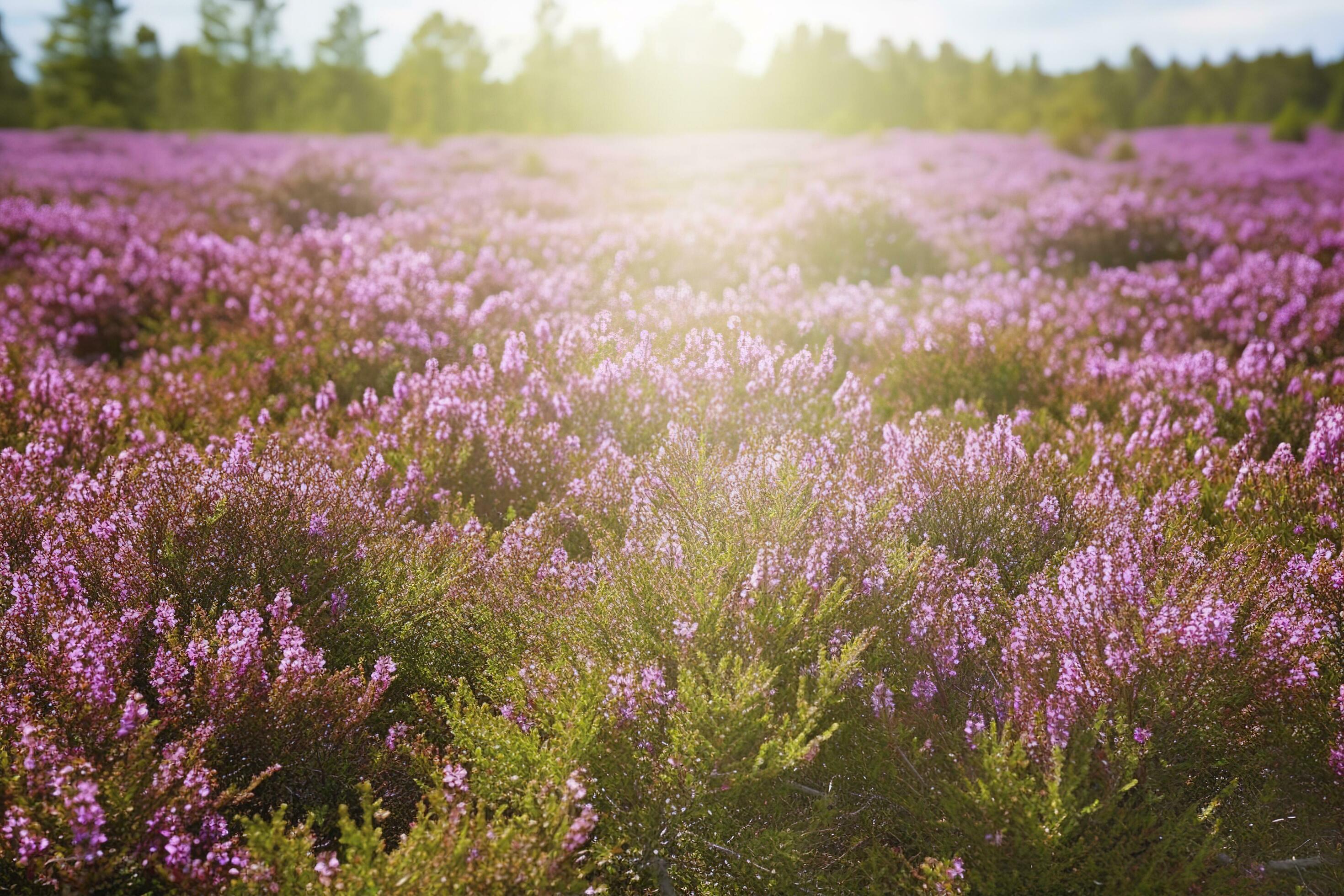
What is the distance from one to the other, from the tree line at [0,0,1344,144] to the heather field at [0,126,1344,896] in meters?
23.5

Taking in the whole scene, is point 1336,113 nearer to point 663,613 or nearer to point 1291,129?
point 1291,129

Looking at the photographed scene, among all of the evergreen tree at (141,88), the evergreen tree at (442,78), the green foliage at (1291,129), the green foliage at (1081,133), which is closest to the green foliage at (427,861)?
the green foliage at (1081,133)

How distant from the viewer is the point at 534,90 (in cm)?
5238

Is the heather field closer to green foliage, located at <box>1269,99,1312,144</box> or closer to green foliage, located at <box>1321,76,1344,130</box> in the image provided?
green foliage, located at <box>1269,99,1312,144</box>

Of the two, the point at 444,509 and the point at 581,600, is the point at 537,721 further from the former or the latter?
the point at 444,509

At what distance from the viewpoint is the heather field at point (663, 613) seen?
1.89 metres

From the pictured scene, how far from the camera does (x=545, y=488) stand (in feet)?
11.7

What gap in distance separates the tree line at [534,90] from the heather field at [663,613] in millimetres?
23503

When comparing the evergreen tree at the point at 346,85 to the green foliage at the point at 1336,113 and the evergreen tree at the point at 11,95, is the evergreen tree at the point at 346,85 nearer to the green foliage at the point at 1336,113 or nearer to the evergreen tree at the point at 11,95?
the evergreen tree at the point at 11,95

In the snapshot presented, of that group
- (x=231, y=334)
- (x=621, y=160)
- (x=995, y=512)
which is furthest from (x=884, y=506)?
(x=621, y=160)

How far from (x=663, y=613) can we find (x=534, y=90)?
185ft

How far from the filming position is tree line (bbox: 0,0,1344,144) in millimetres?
40500

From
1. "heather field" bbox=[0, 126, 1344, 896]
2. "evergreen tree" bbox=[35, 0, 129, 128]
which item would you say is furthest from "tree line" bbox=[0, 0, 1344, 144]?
"heather field" bbox=[0, 126, 1344, 896]

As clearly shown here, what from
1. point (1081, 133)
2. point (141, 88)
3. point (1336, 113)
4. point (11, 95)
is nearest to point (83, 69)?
point (141, 88)
